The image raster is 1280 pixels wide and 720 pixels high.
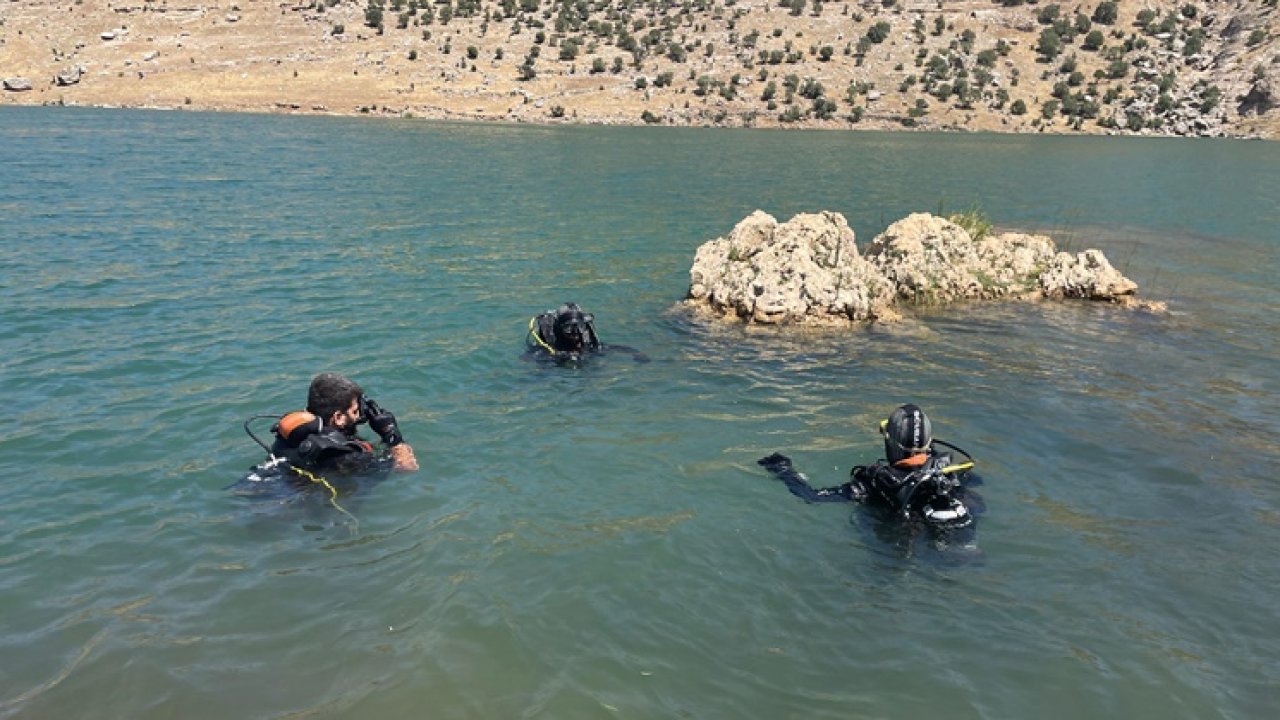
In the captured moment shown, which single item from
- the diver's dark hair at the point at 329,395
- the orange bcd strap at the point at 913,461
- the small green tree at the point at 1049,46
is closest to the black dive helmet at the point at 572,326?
the diver's dark hair at the point at 329,395

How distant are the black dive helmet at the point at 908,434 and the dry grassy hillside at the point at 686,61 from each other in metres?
68.2

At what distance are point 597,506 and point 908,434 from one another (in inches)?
129

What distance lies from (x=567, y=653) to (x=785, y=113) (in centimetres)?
7295

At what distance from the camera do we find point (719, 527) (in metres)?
8.45

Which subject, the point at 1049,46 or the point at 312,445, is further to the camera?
the point at 1049,46

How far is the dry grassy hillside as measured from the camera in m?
73.8

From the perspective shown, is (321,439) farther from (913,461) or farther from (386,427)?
(913,461)

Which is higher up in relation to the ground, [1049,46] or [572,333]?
[1049,46]

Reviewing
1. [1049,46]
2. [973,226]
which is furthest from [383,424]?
[1049,46]

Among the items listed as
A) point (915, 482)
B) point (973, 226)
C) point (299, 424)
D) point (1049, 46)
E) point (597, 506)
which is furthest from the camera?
point (1049, 46)

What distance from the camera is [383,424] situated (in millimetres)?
9109

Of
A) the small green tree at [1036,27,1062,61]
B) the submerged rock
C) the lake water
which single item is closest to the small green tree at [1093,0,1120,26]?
the small green tree at [1036,27,1062,61]

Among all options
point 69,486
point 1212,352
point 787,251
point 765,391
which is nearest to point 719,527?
point 765,391

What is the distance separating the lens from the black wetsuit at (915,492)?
25.6 feet
